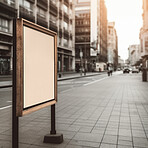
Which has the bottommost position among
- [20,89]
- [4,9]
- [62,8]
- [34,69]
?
[20,89]

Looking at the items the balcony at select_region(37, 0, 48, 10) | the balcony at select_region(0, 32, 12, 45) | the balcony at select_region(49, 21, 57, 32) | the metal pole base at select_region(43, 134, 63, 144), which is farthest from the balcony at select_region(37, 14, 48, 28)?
the metal pole base at select_region(43, 134, 63, 144)

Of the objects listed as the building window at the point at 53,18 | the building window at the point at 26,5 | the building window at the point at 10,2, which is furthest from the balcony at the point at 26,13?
the building window at the point at 53,18

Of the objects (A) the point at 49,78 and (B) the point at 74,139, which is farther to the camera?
(B) the point at 74,139

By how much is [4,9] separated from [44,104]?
25.1m

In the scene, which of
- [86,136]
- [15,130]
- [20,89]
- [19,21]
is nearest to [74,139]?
[86,136]

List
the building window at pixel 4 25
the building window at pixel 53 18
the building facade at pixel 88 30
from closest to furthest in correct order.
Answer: the building window at pixel 4 25, the building window at pixel 53 18, the building facade at pixel 88 30

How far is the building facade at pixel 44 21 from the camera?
25.5 meters

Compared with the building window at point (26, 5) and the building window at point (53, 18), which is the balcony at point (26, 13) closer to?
the building window at point (26, 5)

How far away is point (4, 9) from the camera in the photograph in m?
25.3

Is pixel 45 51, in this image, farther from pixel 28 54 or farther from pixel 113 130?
pixel 113 130

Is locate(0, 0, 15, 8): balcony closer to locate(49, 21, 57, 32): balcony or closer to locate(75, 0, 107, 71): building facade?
locate(49, 21, 57, 32): balcony

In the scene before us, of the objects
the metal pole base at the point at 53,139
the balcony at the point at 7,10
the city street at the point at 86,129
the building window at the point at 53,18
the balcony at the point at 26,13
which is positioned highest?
the building window at the point at 53,18

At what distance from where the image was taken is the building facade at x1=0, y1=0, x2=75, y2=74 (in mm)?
25453

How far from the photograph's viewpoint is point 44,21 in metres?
37.0
